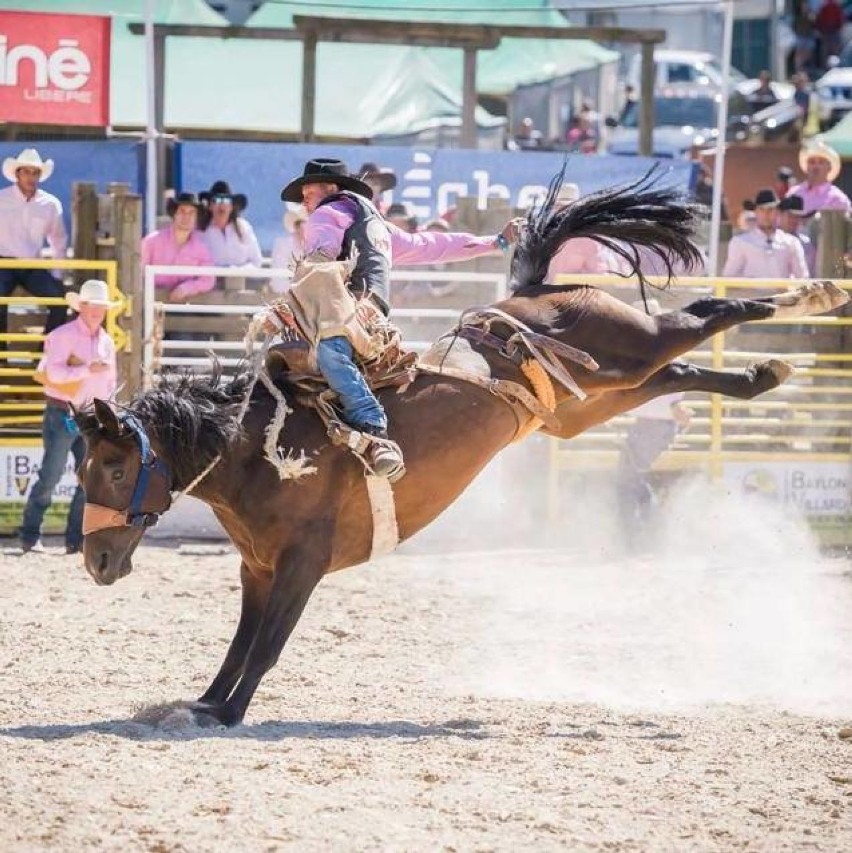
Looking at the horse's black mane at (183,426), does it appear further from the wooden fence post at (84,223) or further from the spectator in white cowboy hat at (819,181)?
the spectator in white cowboy hat at (819,181)

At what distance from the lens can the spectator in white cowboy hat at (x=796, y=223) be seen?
1233 cm

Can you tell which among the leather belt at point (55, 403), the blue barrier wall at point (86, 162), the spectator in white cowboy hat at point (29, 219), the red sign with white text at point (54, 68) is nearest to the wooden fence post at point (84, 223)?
the spectator in white cowboy hat at point (29, 219)

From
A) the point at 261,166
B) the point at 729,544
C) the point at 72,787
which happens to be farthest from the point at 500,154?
the point at 72,787

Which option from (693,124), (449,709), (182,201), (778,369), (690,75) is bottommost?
(449,709)

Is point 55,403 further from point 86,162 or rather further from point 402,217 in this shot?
point 86,162

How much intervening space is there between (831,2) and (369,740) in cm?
2508

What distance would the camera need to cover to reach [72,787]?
500 cm

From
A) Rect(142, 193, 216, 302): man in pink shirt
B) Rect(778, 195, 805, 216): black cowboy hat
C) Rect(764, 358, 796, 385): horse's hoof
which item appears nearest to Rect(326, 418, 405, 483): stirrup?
Rect(764, 358, 796, 385): horse's hoof

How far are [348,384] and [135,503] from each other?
0.87 meters

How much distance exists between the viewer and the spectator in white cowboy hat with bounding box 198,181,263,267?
452 inches

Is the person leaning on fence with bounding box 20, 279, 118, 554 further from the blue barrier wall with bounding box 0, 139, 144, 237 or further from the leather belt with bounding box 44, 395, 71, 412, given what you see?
the blue barrier wall with bounding box 0, 139, 144, 237

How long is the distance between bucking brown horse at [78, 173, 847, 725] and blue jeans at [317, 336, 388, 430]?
18 cm

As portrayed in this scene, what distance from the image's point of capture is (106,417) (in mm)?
5980

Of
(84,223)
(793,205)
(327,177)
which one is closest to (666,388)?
(327,177)
